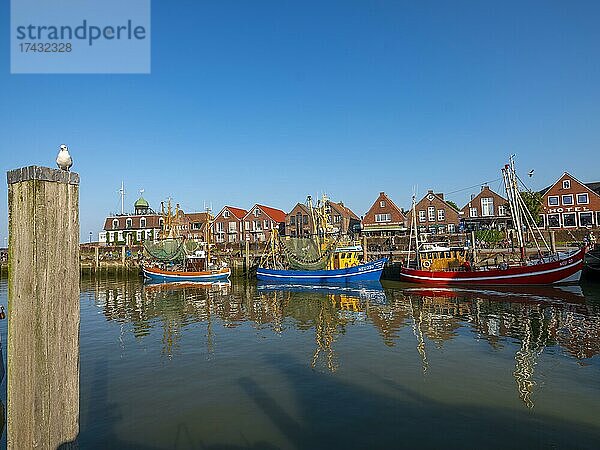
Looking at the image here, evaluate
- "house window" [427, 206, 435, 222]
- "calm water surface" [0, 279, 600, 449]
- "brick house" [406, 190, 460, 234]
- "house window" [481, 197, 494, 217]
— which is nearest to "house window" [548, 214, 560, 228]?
"house window" [481, 197, 494, 217]

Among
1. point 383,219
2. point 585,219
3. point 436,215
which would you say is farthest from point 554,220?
point 383,219

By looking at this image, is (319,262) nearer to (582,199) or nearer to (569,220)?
(569,220)

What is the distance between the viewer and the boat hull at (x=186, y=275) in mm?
49625

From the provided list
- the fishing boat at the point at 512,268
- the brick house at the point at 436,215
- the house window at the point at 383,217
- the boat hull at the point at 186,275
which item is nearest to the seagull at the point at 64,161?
the fishing boat at the point at 512,268

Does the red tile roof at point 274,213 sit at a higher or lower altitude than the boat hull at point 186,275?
higher

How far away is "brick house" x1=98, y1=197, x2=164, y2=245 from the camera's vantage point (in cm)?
8975

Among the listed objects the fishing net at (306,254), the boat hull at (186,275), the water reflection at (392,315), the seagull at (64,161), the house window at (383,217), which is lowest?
the water reflection at (392,315)

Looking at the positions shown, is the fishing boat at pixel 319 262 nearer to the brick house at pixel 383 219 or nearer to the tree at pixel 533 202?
the brick house at pixel 383 219

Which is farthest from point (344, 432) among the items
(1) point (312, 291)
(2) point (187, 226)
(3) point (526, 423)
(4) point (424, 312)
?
(2) point (187, 226)

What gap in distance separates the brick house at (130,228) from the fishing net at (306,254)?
4620 centimetres

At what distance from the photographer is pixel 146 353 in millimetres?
16891

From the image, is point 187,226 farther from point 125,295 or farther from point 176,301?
→ point 176,301

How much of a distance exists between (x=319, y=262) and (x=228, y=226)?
38.7m

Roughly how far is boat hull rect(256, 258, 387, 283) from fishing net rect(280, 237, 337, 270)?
123cm
